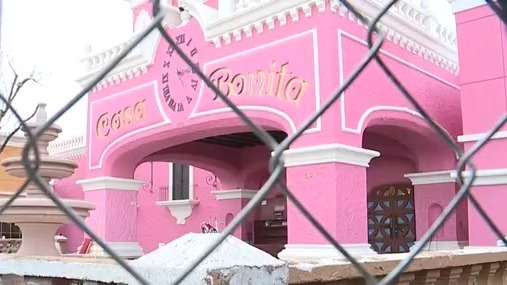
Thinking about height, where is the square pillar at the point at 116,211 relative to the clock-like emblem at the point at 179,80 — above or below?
below

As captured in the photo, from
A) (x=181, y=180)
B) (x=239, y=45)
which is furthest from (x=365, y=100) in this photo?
(x=181, y=180)

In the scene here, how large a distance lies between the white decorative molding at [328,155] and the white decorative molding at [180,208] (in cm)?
490

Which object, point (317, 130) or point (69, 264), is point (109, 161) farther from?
point (69, 264)

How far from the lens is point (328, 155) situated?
5234mm

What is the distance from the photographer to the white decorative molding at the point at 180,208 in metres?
10.2

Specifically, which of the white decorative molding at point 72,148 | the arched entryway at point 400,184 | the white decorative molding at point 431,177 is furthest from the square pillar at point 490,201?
the white decorative molding at point 72,148

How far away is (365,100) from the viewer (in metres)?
5.67

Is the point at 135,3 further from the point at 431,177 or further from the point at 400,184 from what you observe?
the point at 431,177

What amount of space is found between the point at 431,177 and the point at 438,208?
38 centimetres

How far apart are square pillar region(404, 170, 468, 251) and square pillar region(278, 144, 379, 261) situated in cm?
181

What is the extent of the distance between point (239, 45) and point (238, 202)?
3.69 meters

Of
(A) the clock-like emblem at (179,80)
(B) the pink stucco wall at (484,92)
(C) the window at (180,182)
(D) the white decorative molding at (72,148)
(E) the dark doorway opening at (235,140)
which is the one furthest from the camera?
(D) the white decorative molding at (72,148)

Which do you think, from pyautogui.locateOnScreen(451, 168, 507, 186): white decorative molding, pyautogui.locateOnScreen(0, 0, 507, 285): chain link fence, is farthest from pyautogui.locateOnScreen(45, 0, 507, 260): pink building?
pyautogui.locateOnScreen(0, 0, 507, 285): chain link fence

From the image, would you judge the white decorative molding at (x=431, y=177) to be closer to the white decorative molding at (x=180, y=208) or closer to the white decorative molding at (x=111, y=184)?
the white decorative molding at (x=111, y=184)
